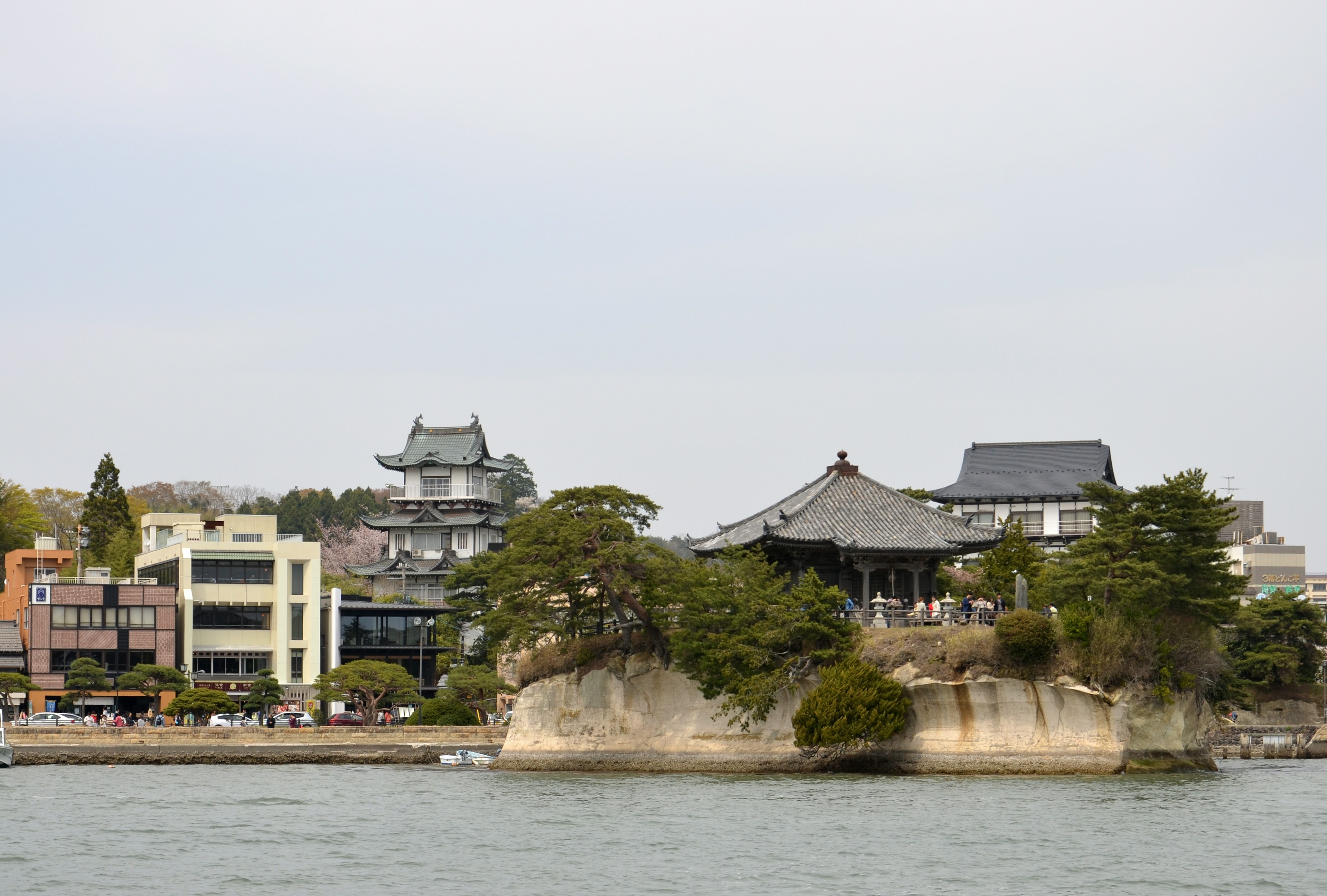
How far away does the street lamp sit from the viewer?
10275 cm

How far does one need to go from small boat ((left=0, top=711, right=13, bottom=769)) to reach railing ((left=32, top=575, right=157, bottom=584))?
885 inches

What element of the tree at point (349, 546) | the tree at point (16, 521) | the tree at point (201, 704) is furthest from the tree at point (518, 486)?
the tree at point (201, 704)

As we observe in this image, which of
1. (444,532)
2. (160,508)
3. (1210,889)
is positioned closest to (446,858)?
(1210,889)

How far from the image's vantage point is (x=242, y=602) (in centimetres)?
9350

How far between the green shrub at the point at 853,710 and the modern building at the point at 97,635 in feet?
146

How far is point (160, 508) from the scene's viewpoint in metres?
164

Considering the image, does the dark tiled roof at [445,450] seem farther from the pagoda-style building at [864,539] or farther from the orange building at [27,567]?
the pagoda-style building at [864,539]

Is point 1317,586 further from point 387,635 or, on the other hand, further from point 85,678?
point 85,678

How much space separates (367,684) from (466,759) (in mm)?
13710

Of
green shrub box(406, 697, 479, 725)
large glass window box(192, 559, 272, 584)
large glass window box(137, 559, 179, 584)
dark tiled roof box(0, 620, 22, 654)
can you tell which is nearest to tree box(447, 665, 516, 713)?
green shrub box(406, 697, 479, 725)

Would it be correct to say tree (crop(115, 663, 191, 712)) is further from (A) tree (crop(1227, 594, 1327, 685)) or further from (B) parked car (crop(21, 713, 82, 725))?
(A) tree (crop(1227, 594, 1327, 685))

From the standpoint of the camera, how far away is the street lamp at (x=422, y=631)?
337ft

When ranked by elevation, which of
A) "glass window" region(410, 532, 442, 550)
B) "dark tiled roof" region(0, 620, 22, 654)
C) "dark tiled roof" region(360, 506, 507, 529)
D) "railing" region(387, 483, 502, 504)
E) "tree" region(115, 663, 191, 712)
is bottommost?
"tree" region(115, 663, 191, 712)

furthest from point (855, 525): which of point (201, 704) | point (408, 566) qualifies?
point (408, 566)
